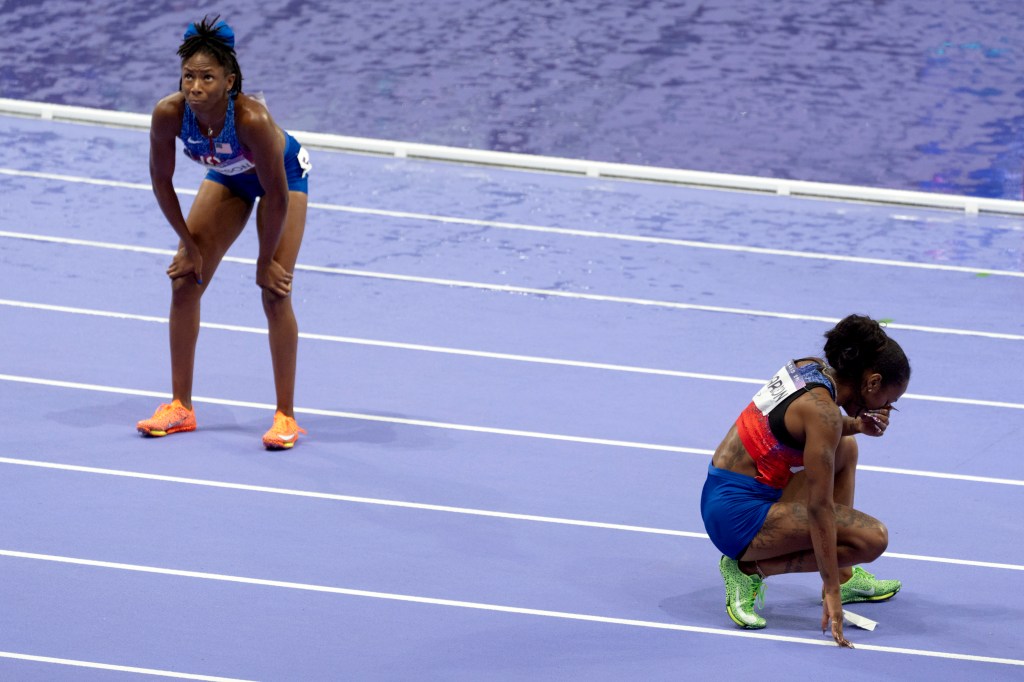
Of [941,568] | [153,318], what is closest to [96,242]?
[153,318]

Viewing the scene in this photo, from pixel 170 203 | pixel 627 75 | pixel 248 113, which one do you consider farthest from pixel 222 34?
pixel 627 75

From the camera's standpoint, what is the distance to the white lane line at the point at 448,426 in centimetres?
543

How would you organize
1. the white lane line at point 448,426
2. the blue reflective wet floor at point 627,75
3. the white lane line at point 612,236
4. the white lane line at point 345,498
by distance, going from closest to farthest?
the white lane line at point 345,498 < the white lane line at point 448,426 < the white lane line at point 612,236 < the blue reflective wet floor at point 627,75

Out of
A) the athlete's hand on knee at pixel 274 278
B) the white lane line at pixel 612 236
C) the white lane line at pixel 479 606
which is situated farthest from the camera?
the white lane line at pixel 612 236

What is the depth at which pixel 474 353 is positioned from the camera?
21.4ft

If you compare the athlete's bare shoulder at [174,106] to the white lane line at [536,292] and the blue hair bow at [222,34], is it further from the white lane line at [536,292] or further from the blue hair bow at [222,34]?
the white lane line at [536,292]

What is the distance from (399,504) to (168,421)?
3.43 ft

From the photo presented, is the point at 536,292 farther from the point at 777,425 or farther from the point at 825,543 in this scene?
the point at 825,543

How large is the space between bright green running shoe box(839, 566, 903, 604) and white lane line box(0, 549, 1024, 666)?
0.29 m

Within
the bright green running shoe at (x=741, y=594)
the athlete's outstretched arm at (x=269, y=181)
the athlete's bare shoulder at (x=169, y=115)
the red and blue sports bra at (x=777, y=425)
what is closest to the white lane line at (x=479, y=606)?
the bright green running shoe at (x=741, y=594)

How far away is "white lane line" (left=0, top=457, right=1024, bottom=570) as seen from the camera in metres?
4.71

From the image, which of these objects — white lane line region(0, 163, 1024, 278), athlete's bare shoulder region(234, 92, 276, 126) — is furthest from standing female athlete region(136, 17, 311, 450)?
white lane line region(0, 163, 1024, 278)

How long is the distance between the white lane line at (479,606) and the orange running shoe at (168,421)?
3.53ft

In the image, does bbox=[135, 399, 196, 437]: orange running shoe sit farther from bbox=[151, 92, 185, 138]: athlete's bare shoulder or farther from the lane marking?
the lane marking
